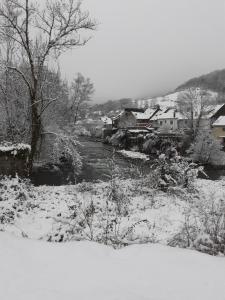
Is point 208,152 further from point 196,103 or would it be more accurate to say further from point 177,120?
point 177,120

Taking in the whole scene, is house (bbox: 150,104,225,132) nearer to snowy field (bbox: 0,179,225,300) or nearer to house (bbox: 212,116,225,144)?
house (bbox: 212,116,225,144)

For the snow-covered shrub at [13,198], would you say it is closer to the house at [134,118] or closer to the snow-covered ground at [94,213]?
the snow-covered ground at [94,213]

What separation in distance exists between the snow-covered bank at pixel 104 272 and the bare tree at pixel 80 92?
41.8 meters

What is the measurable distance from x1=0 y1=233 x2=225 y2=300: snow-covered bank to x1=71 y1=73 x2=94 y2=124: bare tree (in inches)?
1646

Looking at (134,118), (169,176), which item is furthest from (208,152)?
(134,118)

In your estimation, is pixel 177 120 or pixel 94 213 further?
pixel 177 120

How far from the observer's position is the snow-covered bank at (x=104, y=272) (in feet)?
9.87

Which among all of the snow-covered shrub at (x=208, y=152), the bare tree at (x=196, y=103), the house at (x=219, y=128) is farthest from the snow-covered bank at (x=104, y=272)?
the house at (x=219, y=128)

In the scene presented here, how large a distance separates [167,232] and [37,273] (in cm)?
386

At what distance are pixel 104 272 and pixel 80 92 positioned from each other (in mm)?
48891

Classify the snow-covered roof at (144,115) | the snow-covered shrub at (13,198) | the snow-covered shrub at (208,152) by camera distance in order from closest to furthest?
the snow-covered shrub at (13,198)
the snow-covered shrub at (208,152)
the snow-covered roof at (144,115)

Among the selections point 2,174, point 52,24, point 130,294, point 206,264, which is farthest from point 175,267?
point 52,24

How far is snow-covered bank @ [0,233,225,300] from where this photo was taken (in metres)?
3.01

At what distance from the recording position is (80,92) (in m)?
50.5
